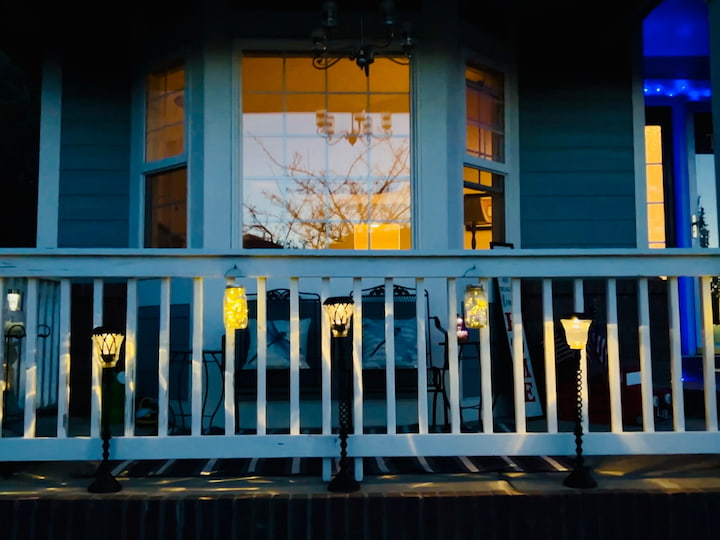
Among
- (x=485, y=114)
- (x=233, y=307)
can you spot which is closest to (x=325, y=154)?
(x=485, y=114)

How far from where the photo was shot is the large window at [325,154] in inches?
165

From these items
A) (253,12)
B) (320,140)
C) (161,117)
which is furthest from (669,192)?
(161,117)

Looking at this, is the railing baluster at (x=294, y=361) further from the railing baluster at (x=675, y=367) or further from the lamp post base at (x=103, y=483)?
the railing baluster at (x=675, y=367)

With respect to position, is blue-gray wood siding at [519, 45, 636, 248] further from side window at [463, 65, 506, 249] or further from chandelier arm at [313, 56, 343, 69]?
chandelier arm at [313, 56, 343, 69]

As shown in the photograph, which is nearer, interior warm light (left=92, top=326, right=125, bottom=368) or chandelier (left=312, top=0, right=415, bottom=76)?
interior warm light (left=92, top=326, right=125, bottom=368)

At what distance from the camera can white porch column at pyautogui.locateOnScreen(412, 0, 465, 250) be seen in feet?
13.3

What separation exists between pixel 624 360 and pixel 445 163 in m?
1.74

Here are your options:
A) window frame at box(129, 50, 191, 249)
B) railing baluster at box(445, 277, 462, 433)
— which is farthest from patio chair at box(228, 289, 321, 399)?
railing baluster at box(445, 277, 462, 433)

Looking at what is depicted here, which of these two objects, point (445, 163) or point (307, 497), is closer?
point (307, 497)

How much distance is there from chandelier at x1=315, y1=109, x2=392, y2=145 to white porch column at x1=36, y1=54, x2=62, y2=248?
1955 millimetres

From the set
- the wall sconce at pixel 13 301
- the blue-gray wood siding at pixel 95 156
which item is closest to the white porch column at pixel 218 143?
the blue-gray wood siding at pixel 95 156

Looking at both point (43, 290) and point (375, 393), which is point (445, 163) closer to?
point (375, 393)

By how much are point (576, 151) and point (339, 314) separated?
10.0ft

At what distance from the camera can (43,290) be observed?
395 centimetres
